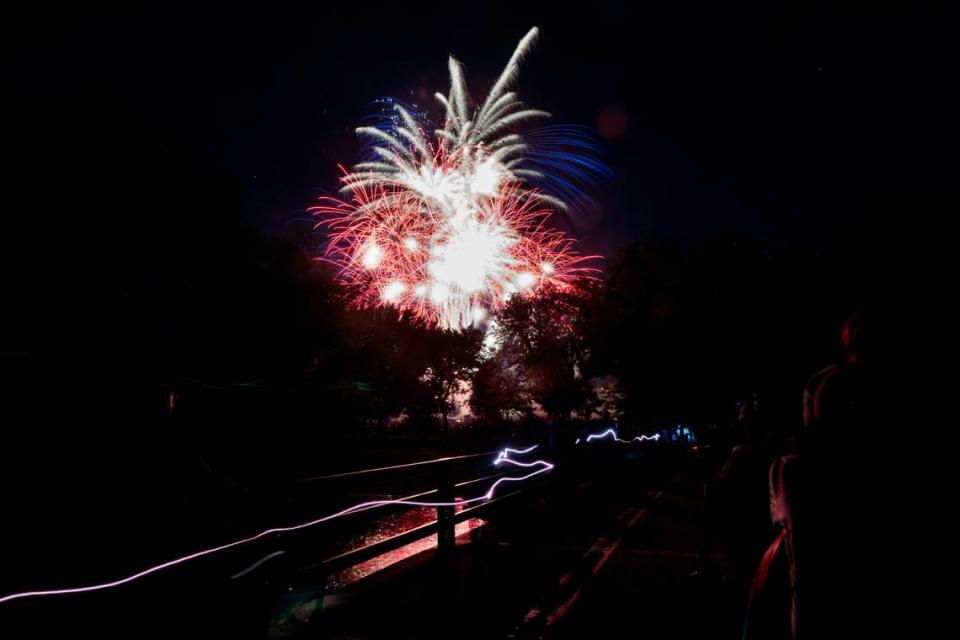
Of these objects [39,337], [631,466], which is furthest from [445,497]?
[631,466]

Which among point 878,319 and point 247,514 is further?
point 247,514

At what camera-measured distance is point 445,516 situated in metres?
5.36

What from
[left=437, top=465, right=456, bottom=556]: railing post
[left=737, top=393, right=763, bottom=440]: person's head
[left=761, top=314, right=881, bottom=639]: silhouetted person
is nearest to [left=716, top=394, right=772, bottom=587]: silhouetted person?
[left=737, top=393, right=763, bottom=440]: person's head

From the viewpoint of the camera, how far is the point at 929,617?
Result: 1933 mm

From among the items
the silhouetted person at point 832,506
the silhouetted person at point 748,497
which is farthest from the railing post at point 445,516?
the silhouetted person at point 832,506

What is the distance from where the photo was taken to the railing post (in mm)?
5215

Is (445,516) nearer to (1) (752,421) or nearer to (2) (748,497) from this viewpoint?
(2) (748,497)

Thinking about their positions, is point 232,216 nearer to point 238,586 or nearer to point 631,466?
point 631,466

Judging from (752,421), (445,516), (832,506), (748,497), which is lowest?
Result: (445,516)

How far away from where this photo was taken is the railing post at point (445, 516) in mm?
5215

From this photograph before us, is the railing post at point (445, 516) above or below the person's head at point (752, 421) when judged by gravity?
below

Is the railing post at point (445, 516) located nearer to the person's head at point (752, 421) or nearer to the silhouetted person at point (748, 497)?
the silhouetted person at point (748, 497)

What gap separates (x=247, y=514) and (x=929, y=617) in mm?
4248

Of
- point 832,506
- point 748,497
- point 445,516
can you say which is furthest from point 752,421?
point 445,516
